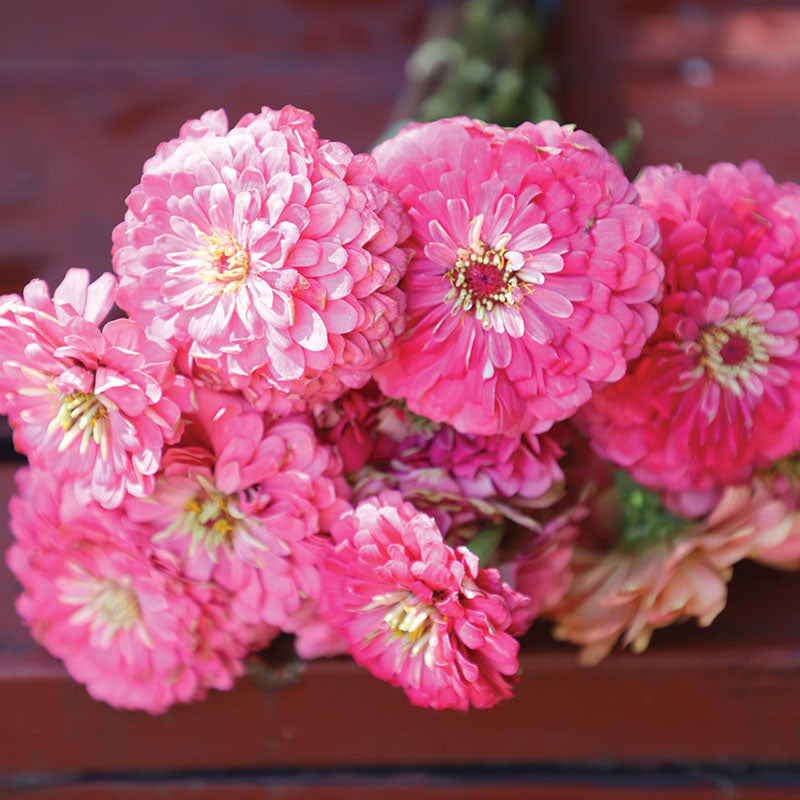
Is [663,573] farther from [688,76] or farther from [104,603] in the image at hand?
[688,76]

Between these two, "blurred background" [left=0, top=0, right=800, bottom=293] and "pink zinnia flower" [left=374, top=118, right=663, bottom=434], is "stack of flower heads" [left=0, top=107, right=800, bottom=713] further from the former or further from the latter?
"blurred background" [left=0, top=0, right=800, bottom=293]

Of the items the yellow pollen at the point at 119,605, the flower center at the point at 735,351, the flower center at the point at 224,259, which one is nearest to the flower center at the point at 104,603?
the yellow pollen at the point at 119,605

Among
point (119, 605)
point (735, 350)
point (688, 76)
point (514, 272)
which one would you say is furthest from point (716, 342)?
point (688, 76)

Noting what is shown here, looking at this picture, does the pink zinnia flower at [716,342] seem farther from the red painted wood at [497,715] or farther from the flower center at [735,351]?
the red painted wood at [497,715]

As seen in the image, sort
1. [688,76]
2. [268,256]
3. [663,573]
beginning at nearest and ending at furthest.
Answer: [268,256] < [663,573] < [688,76]

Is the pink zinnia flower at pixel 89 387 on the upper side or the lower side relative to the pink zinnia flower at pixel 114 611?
upper

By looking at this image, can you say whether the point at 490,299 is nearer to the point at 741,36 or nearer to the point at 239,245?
the point at 239,245
